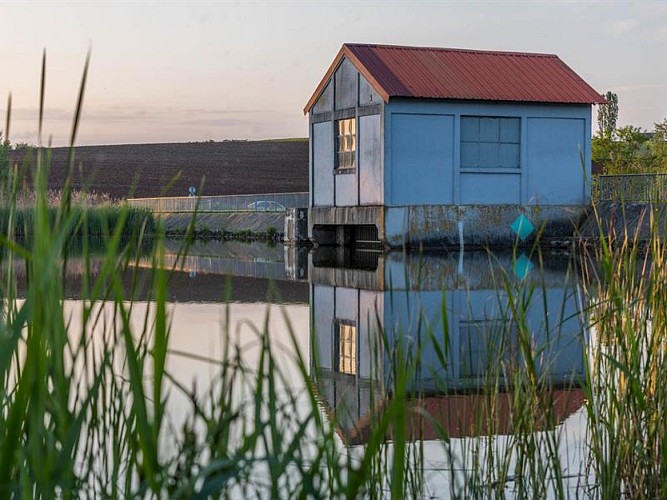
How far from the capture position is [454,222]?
2053 centimetres

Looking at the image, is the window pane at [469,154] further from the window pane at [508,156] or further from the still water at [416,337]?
the still water at [416,337]

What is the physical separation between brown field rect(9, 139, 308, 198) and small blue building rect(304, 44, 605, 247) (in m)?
39.7

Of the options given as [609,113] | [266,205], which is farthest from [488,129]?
[609,113]

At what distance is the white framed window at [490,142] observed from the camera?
21.0 metres

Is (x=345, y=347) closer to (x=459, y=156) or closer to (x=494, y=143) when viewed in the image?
(x=459, y=156)

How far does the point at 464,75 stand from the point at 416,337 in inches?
591

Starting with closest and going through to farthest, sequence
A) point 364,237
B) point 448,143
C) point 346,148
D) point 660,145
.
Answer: point 448,143
point 346,148
point 364,237
point 660,145

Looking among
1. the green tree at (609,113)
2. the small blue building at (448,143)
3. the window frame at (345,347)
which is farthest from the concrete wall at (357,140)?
the green tree at (609,113)

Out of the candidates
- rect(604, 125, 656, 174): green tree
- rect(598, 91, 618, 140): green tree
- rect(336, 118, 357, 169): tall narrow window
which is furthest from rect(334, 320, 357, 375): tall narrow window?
rect(598, 91, 618, 140): green tree

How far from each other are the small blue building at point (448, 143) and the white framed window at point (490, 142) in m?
0.02

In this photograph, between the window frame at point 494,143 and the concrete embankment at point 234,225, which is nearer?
the window frame at point 494,143

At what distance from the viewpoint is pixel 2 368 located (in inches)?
54.3

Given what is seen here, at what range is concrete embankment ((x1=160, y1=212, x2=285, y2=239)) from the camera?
2755 cm

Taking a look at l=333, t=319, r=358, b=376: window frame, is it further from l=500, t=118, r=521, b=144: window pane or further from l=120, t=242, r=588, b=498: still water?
l=500, t=118, r=521, b=144: window pane
